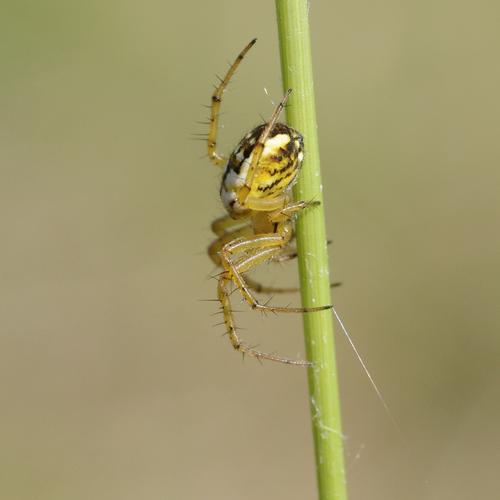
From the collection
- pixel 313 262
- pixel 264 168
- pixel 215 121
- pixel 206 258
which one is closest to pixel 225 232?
pixel 215 121

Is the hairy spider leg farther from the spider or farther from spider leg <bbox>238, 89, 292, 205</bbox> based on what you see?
spider leg <bbox>238, 89, 292, 205</bbox>

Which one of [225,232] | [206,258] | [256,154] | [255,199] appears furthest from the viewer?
[206,258]

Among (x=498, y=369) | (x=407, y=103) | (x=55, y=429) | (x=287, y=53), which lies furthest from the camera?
(x=407, y=103)

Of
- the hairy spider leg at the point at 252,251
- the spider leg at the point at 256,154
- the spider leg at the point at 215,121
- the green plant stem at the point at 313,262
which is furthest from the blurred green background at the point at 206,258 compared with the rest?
the green plant stem at the point at 313,262

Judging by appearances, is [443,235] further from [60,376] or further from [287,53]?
[287,53]

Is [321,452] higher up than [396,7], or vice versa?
[396,7]

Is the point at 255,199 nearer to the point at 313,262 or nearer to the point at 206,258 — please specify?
the point at 313,262

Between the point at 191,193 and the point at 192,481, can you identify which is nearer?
the point at 192,481

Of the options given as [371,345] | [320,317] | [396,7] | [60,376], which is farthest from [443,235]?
[320,317]
